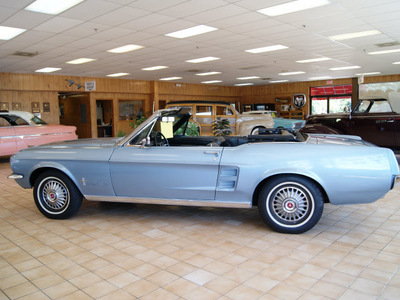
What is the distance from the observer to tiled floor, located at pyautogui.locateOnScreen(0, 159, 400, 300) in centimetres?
258

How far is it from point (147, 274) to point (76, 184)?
6.07 ft

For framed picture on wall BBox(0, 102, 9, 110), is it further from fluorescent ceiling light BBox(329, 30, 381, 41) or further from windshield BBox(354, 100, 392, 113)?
windshield BBox(354, 100, 392, 113)

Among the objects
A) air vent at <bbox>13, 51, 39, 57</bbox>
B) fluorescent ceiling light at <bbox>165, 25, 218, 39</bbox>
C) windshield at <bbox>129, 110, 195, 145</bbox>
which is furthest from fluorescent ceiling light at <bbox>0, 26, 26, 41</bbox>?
windshield at <bbox>129, 110, 195, 145</bbox>

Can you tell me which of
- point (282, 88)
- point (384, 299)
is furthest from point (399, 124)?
point (282, 88)

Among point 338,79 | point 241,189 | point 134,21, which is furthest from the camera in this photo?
point 338,79

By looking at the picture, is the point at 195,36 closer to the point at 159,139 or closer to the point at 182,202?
the point at 159,139

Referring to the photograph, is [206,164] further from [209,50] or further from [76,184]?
[209,50]

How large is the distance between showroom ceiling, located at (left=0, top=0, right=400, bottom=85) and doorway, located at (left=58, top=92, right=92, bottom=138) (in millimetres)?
4077

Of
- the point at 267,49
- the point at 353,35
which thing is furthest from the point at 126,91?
the point at 353,35

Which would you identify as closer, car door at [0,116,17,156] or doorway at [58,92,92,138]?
car door at [0,116,17,156]

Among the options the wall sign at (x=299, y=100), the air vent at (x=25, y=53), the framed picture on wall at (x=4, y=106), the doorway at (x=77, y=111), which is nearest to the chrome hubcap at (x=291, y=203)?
the air vent at (x=25, y=53)

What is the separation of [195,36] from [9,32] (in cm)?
406

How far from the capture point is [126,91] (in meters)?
17.6

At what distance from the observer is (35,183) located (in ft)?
14.5
